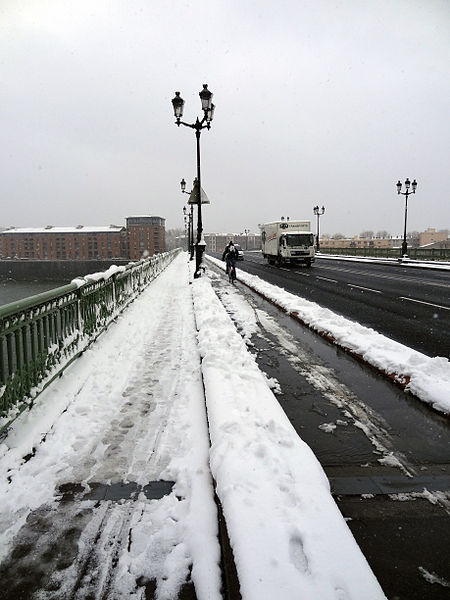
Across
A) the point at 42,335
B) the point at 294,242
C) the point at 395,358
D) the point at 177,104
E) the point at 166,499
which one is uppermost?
the point at 177,104

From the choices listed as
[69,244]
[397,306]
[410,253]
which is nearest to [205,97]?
[397,306]

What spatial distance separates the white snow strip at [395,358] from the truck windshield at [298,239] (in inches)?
772

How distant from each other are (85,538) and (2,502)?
32.4 inches

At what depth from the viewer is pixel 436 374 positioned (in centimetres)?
507

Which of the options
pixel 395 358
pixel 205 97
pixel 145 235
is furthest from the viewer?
pixel 145 235

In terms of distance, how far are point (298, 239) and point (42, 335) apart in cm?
2585

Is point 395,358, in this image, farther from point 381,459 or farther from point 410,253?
point 410,253

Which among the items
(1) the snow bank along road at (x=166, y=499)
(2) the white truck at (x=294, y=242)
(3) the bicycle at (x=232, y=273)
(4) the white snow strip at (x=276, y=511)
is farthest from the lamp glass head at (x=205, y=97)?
(2) the white truck at (x=294, y=242)

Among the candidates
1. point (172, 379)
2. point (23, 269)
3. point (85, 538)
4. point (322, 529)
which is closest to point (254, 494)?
point (322, 529)

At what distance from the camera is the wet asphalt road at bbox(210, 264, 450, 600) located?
2229 millimetres

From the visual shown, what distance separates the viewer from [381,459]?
3.35 meters

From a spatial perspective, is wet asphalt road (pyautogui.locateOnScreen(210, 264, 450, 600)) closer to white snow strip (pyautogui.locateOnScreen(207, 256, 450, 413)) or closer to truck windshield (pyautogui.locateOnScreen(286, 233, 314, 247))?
white snow strip (pyautogui.locateOnScreen(207, 256, 450, 413))

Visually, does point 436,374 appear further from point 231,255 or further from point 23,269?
point 23,269

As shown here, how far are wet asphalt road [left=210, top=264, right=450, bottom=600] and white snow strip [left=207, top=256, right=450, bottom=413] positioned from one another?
0.16 meters
